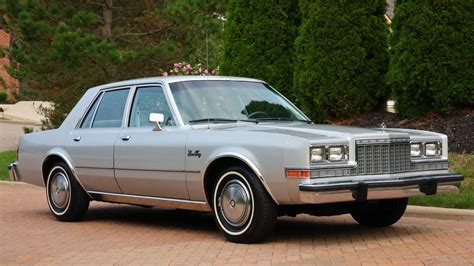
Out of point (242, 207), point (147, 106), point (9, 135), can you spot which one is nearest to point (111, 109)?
point (147, 106)

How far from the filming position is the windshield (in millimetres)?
9594

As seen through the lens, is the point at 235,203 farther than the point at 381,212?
No

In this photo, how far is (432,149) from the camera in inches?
357

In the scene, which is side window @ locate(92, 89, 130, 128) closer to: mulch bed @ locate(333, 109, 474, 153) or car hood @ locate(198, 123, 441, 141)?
car hood @ locate(198, 123, 441, 141)

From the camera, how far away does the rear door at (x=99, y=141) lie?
1031 centimetres

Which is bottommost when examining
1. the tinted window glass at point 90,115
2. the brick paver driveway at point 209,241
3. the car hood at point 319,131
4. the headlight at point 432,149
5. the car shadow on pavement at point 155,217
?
the car shadow on pavement at point 155,217

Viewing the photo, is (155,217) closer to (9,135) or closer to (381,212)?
(381,212)

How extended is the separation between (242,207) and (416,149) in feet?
6.15

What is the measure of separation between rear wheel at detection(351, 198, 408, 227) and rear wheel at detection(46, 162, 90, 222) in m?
3.39

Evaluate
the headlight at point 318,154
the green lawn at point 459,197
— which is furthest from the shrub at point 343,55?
the headlight at point 318,154

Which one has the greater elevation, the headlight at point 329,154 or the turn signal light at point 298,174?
the headlight at point 329,154

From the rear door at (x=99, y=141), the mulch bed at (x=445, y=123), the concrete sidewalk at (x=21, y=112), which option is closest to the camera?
the rear door at (x=99, y=141)

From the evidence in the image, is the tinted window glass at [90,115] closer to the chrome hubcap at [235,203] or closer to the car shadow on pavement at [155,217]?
the car shadow on pavement at [155,217]

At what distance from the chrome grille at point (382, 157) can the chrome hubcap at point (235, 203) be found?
1.06 m
